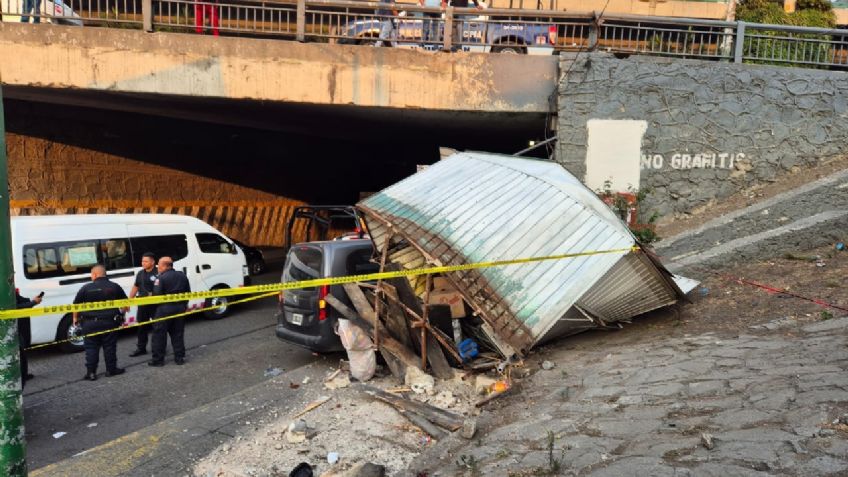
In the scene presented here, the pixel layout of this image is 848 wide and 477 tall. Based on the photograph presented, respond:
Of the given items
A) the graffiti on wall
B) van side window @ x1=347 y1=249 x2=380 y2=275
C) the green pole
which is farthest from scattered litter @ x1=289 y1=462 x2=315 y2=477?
the graffiti on wall

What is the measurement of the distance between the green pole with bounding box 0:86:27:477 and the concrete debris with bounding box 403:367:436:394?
12.2 feet

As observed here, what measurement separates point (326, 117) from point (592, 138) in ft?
21.5

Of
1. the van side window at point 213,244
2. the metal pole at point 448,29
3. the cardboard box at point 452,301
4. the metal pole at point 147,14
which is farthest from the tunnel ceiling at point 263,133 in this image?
the cardboard box at point 452,301

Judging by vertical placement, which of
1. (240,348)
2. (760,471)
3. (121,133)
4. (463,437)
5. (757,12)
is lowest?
(240,348)

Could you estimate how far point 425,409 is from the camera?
17.1 feet

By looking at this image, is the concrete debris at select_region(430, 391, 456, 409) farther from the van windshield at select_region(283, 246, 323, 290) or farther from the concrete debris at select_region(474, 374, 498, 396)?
the van windshield at select_region(283, 246, 323, 290)

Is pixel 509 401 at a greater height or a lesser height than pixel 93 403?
greater

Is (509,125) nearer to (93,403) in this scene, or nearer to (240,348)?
(240,348)

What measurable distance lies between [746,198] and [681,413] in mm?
6555

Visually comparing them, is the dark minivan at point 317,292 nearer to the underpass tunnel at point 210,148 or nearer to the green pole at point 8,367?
the underpass tunnel at point 210,148

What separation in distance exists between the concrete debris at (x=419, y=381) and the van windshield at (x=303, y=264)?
2043mm

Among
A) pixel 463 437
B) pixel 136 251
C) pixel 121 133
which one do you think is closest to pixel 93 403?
pixel 136 251

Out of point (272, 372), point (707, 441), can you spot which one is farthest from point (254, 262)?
point (707, 441)

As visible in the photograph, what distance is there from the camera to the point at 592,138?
31.6ft
